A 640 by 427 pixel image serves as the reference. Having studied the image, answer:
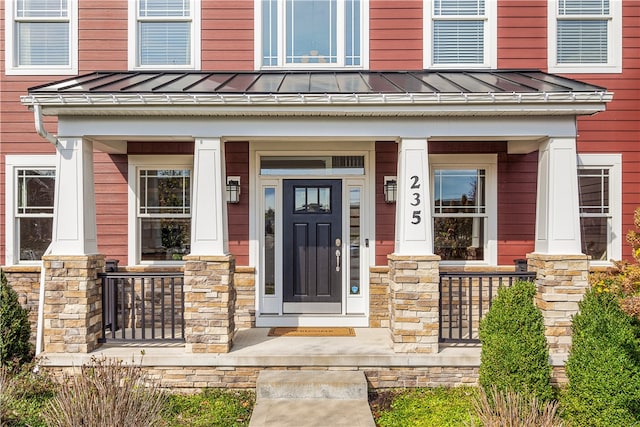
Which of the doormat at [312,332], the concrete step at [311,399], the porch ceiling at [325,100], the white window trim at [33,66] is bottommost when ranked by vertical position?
the concrete step at [311,399]

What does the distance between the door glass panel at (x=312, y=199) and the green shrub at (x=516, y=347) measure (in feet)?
9.65

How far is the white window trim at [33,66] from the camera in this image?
6.49 meters

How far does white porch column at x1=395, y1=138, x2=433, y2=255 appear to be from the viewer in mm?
5023

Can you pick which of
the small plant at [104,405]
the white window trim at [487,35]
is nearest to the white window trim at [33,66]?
the small plant at [104,405]

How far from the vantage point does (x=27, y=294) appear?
642cm

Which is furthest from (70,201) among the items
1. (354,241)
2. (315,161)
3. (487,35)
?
(487,35)

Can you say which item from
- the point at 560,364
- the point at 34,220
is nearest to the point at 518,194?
the point at 560,364

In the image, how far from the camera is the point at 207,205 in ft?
16.4

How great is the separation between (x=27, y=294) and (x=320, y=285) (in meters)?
4.44

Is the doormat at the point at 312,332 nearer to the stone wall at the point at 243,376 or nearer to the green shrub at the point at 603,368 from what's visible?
the stone wall at the point at 243,376

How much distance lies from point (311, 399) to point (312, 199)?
2968mm

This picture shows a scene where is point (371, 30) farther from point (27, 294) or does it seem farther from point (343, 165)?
point (27, 294)

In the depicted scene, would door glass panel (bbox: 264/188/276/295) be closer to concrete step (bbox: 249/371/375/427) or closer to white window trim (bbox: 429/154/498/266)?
concrete step (bbox: 249/371/375/427)

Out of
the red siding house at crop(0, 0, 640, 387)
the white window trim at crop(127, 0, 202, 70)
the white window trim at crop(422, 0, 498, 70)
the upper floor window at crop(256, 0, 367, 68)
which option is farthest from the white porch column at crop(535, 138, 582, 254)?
the white window trim at crop(127, 0, 202, 70)
